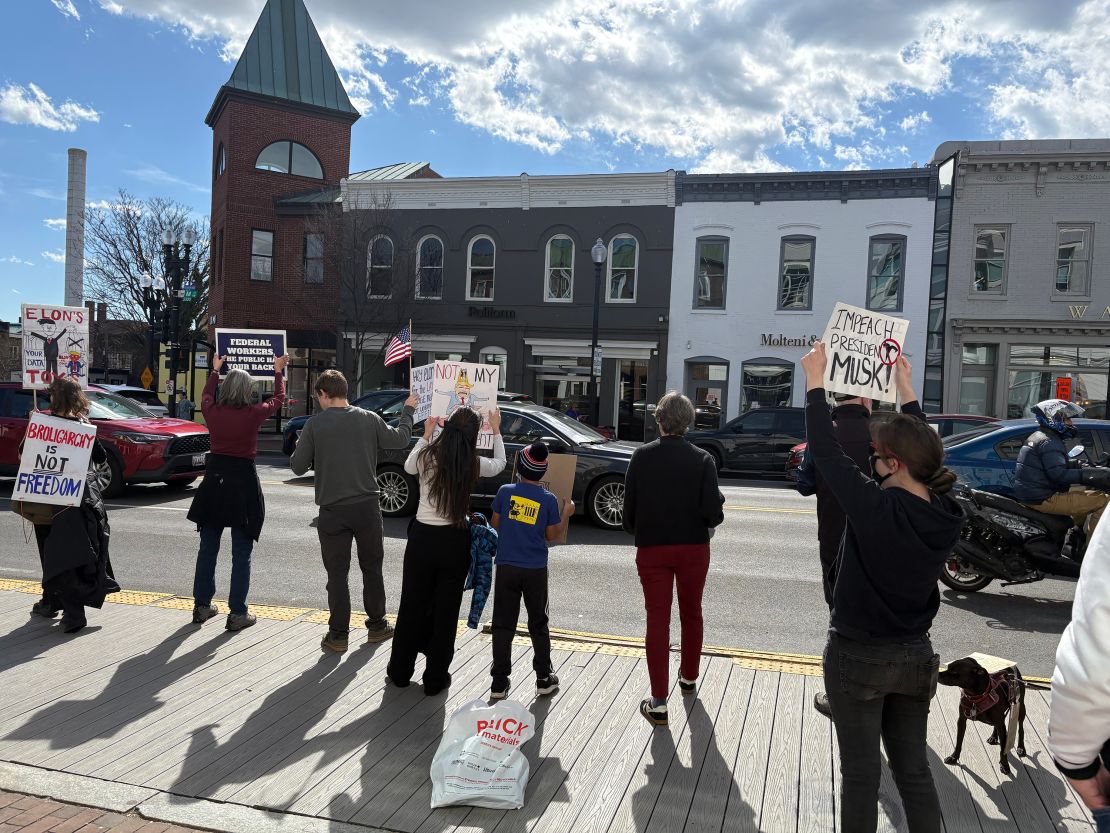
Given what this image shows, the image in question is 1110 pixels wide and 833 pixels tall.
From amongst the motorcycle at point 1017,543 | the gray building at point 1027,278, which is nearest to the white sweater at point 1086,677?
the motorcycle at point 1017,543

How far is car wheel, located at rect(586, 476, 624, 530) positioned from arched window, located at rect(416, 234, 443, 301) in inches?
648

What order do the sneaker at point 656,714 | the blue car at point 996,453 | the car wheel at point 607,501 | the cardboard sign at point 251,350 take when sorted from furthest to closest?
1. the car wheel at point 607,501
2. the blue car at point 996,453
3. the cardboard sign at point 251,350
4. the sneaker at point 656,714

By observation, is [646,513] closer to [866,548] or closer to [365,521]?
[866,548]

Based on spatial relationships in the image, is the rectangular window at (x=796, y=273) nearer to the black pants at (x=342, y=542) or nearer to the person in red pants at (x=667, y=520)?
the black pants at (x=342, y=542)

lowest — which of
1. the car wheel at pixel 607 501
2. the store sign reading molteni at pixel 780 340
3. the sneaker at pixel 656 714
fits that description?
the sneaker at pixel 656 714

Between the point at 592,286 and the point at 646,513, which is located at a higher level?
the point at 592,286

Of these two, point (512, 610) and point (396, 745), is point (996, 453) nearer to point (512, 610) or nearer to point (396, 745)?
point (512, 610)

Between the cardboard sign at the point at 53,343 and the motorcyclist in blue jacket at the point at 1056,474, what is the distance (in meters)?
8.68

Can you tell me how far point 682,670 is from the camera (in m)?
4.71

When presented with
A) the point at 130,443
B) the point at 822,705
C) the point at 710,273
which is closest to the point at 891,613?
the point at 822,705

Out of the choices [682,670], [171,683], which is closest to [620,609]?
[682,670]

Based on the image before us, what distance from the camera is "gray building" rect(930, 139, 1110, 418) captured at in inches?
838

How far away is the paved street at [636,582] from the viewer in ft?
20.6

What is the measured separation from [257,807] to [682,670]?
239cm
